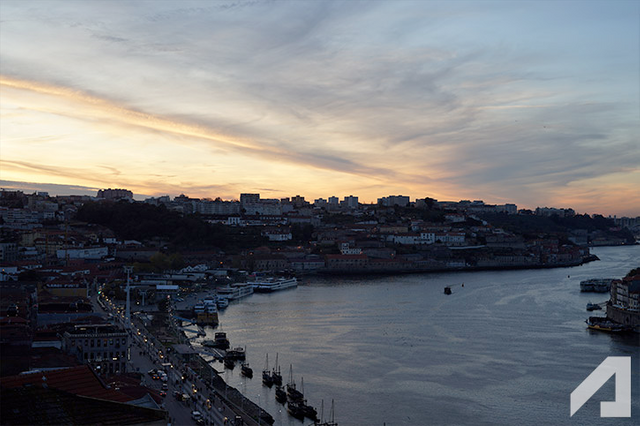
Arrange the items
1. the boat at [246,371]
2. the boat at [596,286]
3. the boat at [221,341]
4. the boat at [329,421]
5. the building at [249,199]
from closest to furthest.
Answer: the boat at [329,421] → the boat at [246,371] → the boat at [221,341] → the boat at [596,286] → the building at [249,199]

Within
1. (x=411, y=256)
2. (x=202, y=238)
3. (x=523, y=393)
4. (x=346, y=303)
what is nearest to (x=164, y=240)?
(x=202, y=238)

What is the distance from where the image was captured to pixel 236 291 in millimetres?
14375

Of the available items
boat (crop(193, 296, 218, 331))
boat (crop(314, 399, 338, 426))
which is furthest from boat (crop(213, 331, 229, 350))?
boat (crop(314, 399, 338, 426))

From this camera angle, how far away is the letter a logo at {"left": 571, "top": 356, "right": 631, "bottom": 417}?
244 inches

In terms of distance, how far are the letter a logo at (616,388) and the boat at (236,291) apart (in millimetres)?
7972

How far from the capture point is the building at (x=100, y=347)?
6.52m

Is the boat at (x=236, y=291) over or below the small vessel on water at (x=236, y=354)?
over

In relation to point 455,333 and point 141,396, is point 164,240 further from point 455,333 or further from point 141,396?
point 141,396

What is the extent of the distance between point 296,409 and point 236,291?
8463 millimetres

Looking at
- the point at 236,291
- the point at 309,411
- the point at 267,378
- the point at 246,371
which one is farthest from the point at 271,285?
the point at 309,411

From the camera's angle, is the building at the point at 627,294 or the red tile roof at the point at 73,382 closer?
the red tile roof at the point at 73,382

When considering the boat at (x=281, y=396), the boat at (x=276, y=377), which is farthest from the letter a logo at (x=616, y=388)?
the boat at (x=276, y=377)

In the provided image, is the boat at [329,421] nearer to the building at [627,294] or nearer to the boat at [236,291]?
the building at [627,294]

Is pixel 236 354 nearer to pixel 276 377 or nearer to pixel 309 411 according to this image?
pixel 276 377
